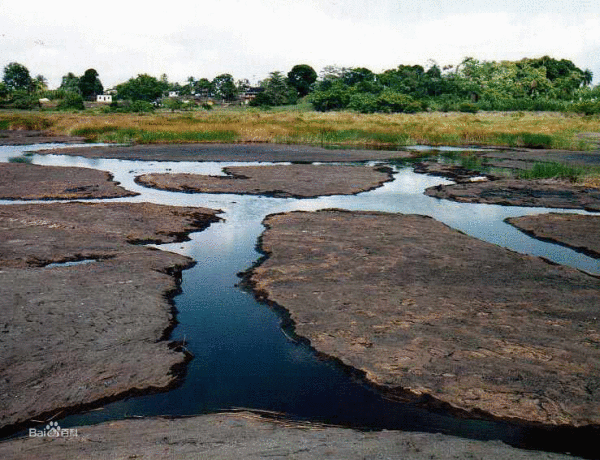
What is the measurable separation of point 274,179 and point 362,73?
8999cm

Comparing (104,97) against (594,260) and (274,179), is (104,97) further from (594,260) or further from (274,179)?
(594,260)

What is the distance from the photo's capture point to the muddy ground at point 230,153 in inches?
1162

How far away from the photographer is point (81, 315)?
7.08 meters

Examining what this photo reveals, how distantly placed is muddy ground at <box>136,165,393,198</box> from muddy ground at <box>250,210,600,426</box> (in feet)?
23.8

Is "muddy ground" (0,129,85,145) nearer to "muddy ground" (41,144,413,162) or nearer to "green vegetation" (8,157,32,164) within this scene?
"muddy ground" (41,144,413,162)

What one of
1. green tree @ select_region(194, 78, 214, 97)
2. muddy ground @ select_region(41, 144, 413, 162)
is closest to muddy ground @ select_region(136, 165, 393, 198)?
muddy ground @ select_region(41, 144, 413, 162)

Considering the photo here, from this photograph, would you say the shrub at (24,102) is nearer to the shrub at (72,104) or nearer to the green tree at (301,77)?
the shrub at (72,104)

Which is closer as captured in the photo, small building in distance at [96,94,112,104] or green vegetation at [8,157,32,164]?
green vegetation at [8,157,32,164]

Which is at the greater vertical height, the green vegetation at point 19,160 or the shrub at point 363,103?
the shrub at point 363,103

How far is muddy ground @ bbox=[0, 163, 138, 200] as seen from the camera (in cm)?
1731

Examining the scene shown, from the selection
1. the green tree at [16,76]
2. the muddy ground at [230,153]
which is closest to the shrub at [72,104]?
the green tree at [16,76]

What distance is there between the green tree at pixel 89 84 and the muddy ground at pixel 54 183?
106 meters

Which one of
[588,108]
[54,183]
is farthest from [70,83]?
[54,183]

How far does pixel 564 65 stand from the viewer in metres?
100
